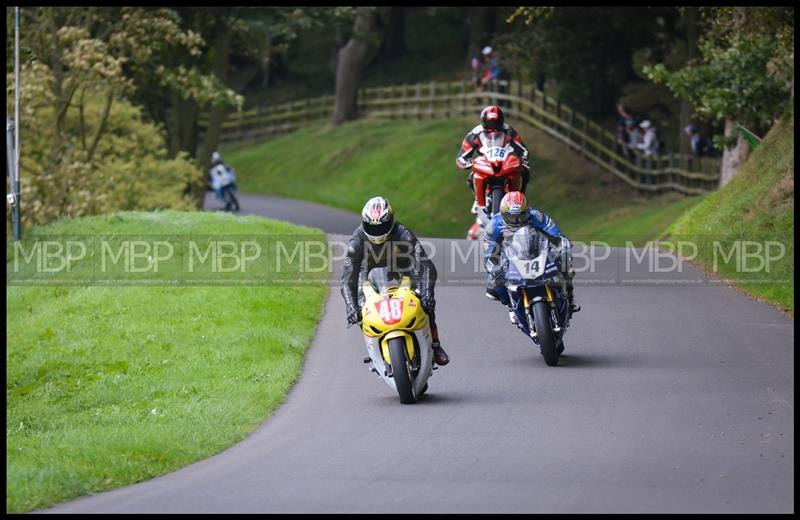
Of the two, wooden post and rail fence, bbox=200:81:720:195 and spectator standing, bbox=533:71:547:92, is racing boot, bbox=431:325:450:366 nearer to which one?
wooden post and rail fence, bbox=200:81:720:195

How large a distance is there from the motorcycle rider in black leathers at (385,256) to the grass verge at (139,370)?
55.6 inches

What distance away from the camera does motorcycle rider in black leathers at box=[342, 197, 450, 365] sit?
13.8 m

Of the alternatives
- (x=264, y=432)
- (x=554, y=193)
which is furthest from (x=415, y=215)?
(x=264, y=432)

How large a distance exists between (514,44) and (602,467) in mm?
35154

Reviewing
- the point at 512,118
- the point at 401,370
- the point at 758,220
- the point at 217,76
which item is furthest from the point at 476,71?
the point at 401,370

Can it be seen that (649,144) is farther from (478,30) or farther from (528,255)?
(528,255)

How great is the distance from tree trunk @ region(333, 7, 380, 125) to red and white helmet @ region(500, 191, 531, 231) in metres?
35.6

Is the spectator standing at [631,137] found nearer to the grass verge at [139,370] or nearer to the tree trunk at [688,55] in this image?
the tree trunk at [688,55]

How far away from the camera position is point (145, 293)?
76.4ft

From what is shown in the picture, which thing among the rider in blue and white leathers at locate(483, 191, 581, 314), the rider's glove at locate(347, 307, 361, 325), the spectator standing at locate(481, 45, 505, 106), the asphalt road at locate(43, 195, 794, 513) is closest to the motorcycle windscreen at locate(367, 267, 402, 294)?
the rider's glove at locate(347, 307, 361, 325)

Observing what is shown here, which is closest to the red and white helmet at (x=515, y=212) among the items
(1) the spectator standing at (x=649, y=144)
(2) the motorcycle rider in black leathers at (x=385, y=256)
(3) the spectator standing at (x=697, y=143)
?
(2) the motorcycle rider in black leathers at (x=385, y=256)

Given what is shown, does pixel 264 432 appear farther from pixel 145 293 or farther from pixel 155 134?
pixel 155 134

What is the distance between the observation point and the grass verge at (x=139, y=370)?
12.0 m

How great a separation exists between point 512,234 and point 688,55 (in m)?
25.1
